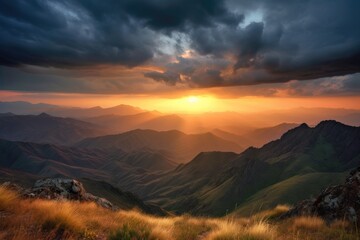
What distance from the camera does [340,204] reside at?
15820 millimetres

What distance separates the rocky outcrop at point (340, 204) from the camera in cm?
1458

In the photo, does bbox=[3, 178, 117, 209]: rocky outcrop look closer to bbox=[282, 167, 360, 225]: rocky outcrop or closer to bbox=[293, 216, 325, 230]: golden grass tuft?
bbox=[293, 216, 325, 230]: golden grass tuft

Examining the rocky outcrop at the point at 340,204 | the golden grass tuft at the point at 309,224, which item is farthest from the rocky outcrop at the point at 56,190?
the rocky outcrop at the point at 340,204

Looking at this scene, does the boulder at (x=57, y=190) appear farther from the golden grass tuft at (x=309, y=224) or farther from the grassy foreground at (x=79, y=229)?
the golden grass tuft at (x=309, y=224)

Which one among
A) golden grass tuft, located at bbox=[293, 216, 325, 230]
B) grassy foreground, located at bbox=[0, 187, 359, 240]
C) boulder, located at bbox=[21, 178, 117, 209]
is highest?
grassy foreground, located at bbox=[0, 187, 359, 240]

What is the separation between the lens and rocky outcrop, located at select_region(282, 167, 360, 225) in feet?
47.8

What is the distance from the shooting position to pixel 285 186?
566ft

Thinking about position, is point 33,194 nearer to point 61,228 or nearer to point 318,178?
point 61,228

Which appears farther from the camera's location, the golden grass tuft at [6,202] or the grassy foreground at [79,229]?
the golden grass tuft at [6,202]

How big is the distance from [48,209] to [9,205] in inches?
65.2

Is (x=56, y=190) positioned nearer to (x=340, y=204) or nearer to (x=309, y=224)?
(x=309, y=224)

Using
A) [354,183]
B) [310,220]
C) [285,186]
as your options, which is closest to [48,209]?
[310,220]

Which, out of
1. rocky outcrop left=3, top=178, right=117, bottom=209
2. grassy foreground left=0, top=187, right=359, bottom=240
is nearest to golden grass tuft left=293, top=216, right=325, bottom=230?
grassy foreground left=0, top=187, right=359, bottom=240

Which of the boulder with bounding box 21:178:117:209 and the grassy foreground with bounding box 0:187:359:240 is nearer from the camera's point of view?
the grassy foreground with bounding box 0:187:359:240
